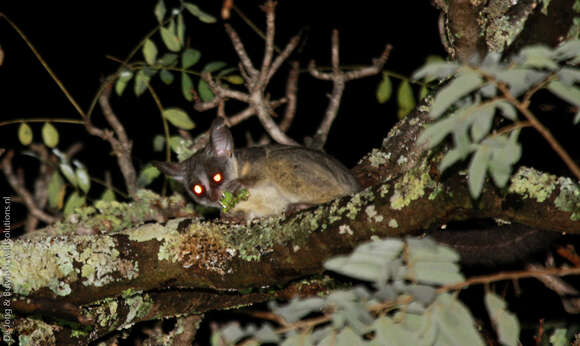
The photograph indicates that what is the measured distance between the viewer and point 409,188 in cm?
234

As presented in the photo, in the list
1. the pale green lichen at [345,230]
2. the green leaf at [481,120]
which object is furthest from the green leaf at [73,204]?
the green leaf at [481,120]

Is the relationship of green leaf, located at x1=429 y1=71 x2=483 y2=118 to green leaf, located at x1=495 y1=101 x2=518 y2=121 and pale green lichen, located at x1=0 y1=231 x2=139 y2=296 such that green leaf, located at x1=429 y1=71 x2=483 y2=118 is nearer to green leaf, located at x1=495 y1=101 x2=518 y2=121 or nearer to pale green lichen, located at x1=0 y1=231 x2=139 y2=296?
green leaf, located at x1=495 y1=101 x2=518 y2=121

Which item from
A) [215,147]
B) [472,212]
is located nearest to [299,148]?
[215,147]

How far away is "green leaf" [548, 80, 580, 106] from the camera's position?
1402mm

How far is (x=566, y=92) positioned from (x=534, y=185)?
2.57 ft

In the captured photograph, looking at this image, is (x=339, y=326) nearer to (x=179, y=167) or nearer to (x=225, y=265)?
(x=225, y=265)

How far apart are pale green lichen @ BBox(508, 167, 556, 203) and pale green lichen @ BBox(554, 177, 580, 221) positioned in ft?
0.12

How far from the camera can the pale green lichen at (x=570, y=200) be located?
2.11m

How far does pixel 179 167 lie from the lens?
4484 mm

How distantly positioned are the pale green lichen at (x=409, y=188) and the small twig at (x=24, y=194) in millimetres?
3687

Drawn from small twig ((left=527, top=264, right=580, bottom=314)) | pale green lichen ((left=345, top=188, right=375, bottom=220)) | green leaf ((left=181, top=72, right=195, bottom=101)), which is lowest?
small twig ((left=527, top=264, right=580, bottom=314))

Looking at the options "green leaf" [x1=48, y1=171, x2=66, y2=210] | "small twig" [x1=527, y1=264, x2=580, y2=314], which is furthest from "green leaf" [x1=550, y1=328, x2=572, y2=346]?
"green leaf" [x1=48, y1=171, x2=66, y2=210]

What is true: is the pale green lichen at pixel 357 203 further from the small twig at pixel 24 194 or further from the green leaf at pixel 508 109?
the small twig at pixel 24 194

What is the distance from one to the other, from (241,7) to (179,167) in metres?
2.78
